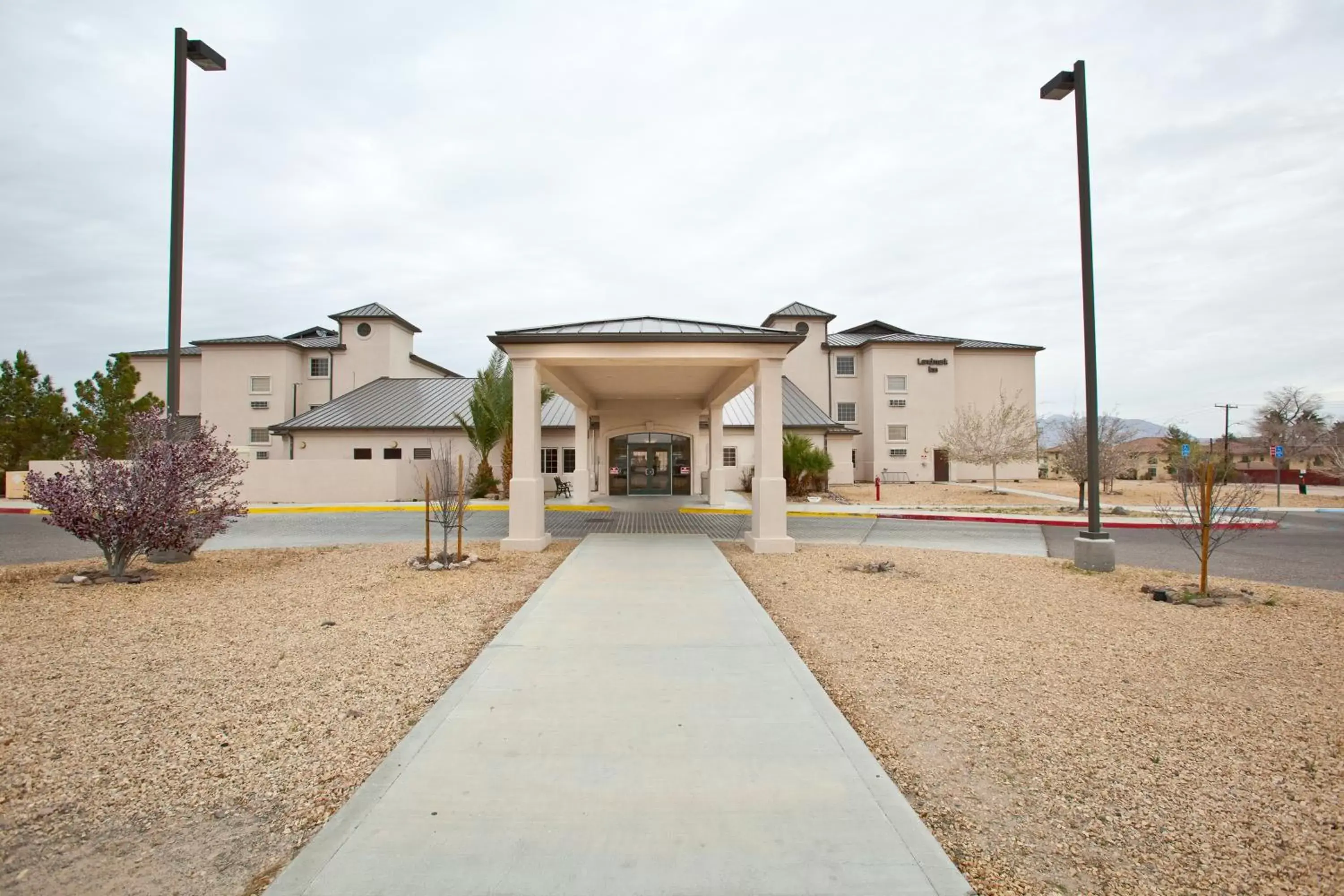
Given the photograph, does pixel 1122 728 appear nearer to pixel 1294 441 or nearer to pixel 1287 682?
pixel 1287 682

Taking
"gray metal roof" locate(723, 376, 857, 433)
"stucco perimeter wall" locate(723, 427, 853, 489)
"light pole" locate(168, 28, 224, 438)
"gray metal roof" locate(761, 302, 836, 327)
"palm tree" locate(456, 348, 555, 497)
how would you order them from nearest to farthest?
"light pole" locate(168, 28, 224, 438), "palm tree" locate(456, 348, 555, 497), "stucco perimeter wall" locate(723, 427, 853, 489), "gray metal roof" locate(723, 376, 857, 433), "gray metal roof" locate(761, 302, 836, 327)

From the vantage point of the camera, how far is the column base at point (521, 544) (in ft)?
41.5

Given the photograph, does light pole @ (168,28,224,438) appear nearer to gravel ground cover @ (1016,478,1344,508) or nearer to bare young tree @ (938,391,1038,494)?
gravel ground cover @ (1016,478,1344,508)

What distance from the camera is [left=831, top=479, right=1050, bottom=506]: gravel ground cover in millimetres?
25812

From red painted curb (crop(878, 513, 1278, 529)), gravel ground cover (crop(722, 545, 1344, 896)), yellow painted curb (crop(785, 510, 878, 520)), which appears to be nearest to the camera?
gravel ground cover (crop(722, 545, 1344, 896))

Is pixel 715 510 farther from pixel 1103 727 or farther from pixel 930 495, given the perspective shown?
pixel 1103 727

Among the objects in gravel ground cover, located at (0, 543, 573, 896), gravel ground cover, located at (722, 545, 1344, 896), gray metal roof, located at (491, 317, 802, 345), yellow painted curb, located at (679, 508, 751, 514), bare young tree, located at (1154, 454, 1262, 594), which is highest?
gray metal roof, located at (491, 317, 802, 345)

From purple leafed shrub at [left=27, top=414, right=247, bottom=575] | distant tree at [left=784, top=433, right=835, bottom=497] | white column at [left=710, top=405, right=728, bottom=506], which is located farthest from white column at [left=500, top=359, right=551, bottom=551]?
distant tree at [left=784, top=433, right=835, bottom=497]

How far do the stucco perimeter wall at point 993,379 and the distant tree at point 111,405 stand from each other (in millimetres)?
41075

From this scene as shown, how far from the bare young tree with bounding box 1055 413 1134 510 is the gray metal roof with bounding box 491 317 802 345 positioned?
14042mm

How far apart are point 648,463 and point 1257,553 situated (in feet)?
60.1

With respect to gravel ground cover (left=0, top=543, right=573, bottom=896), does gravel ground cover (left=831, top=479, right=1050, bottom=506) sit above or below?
above

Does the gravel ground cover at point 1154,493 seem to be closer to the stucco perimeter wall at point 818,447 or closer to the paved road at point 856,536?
the paved road at point 856,536

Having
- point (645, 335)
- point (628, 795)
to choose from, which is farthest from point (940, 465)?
point (628, 795)
